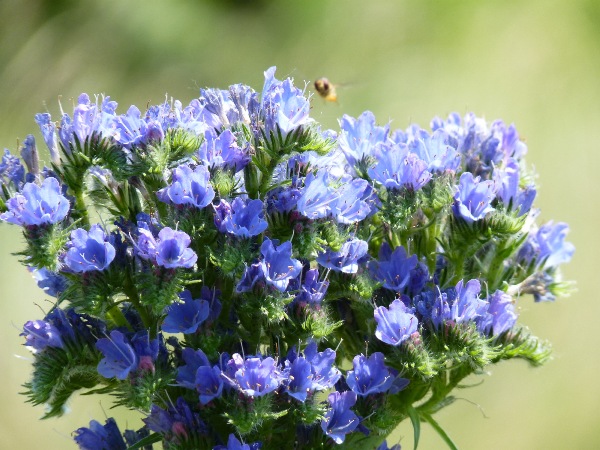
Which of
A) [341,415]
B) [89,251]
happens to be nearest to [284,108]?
[89,251]

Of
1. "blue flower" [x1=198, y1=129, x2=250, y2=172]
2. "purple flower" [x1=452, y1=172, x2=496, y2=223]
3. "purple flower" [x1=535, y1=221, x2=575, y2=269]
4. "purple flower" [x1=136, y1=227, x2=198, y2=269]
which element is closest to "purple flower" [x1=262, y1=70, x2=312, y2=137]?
"blue flower" [x1=198, y1=129, x2=250, y2=172]

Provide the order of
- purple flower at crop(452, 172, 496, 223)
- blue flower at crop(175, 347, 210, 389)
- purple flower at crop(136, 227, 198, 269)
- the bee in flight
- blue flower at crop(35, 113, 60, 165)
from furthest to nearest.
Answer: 1. the bee in flight
2. purple flower at crop(452, 172, 496, 223)
3. blue flower at crop(35, 113, 60, 165)
4. blue flower at crop(175, 347, 210, 389)
5. purple flower at crop(136, 227, 198, 269)

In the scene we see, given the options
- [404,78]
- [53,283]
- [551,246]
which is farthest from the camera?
[404,78]

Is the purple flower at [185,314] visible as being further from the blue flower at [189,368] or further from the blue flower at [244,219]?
the blue flower at [244,219]

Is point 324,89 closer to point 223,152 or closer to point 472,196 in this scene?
point 472,196

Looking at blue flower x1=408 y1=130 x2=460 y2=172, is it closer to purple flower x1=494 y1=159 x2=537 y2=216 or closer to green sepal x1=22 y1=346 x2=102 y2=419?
purple flower x1=494 y1=159 x2=537 y2=216

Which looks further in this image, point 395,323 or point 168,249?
point 395,323
